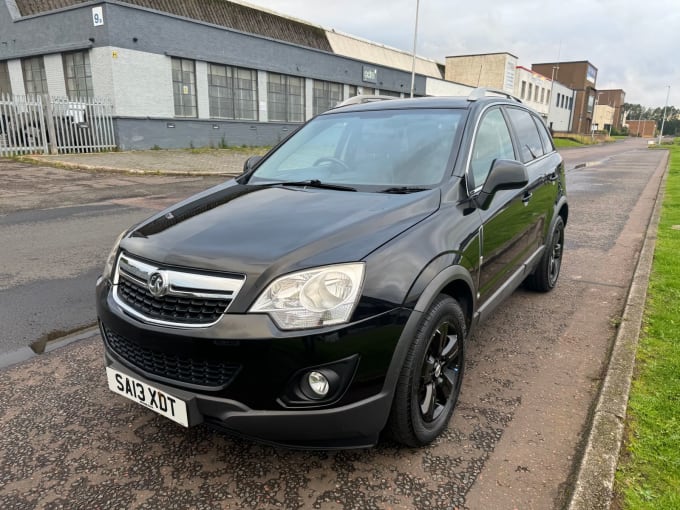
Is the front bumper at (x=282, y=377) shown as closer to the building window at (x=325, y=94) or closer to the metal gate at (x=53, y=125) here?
the metal gate at (x=53, y=125)

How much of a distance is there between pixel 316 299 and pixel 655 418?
2.06 metres

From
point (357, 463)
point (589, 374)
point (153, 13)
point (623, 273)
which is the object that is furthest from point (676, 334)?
point (153, 13)

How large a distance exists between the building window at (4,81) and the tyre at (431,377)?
27.2 meters

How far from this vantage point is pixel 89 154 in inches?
693

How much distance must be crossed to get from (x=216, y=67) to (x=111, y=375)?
22.8 metres

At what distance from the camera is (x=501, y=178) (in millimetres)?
2992

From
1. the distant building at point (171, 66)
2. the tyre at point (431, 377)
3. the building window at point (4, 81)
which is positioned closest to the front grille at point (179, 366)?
the tyre at point (431, 377)

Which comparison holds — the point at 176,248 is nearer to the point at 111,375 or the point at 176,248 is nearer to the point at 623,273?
the point at 111,375

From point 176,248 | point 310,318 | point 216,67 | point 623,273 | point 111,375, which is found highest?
point 216,67

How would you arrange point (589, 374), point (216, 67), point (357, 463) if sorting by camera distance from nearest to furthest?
1. point (357, 463)
2. point (589, 374)
3. point (216, 67)

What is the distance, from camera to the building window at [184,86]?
21.1m

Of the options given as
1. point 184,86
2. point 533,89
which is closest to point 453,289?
point 184,86

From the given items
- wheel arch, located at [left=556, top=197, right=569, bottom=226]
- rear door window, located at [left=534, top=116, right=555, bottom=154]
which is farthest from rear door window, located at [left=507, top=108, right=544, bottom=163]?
wheel arch, located at [left=556, top=197, right=569, bottom=226]

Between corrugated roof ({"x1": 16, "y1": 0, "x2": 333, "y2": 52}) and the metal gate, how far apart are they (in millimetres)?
5502
